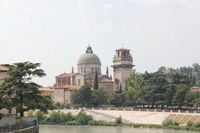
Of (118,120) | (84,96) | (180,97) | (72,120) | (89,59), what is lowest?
(118,120)

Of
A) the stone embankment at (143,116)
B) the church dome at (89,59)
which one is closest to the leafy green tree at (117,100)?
the stone embankment at (143,116)

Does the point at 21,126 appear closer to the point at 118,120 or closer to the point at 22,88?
the point at 22,88

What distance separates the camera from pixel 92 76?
100 meters

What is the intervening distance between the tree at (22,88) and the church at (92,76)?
58.1 metres

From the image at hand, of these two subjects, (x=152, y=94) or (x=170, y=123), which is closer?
(x=170, y=123)

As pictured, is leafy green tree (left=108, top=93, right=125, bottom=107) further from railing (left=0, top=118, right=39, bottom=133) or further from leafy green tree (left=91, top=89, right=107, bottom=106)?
railing (left=0, top=118, right=39, bottom=133)

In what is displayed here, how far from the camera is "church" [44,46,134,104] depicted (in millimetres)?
93312

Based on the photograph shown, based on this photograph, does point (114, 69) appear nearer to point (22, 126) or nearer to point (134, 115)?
point (134, 115)

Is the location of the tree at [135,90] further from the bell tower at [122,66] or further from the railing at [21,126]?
the railing at [21,126]

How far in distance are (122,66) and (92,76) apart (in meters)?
7.61

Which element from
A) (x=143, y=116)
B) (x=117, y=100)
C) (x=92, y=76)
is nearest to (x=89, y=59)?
(x=92, y=76)

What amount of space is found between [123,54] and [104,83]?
6119mm

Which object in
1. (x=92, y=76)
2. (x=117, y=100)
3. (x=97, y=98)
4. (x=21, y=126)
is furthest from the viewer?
(x=92, y=76)

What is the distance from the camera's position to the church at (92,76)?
93.3 meters
